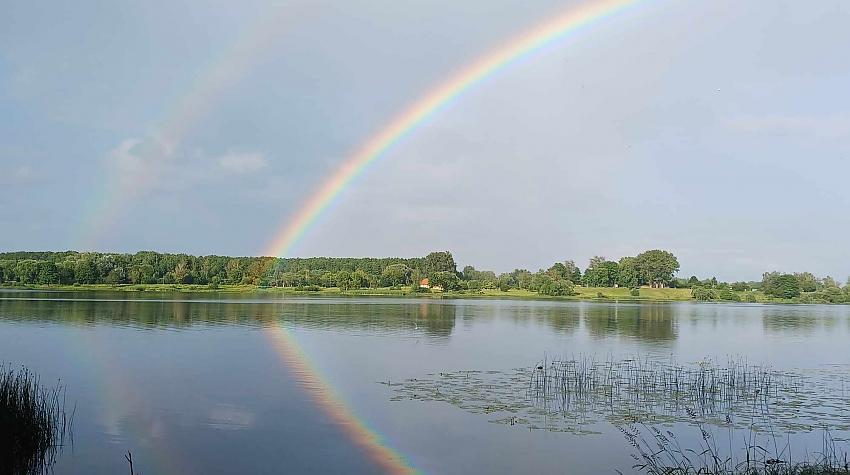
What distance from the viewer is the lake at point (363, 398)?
13.2 metres

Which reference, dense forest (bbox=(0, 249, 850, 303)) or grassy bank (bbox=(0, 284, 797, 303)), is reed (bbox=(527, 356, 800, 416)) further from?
dense forest (bbox=(0, 249, 850, 303))

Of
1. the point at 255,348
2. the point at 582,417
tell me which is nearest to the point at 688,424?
the point at 582,417

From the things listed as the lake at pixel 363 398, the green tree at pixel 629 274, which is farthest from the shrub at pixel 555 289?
the lake at pixel 363 398

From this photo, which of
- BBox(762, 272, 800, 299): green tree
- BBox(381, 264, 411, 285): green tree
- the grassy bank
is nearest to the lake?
the grassy bank

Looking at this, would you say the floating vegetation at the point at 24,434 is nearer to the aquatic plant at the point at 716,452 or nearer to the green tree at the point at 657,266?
the aquatic plant at the point at 716,452

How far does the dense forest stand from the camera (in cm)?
11494

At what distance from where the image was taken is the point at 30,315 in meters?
46.8

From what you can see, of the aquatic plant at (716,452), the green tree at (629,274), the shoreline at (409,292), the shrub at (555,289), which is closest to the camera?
the aquatic plant at (716,452)

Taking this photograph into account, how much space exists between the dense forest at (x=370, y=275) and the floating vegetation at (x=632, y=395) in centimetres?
9860

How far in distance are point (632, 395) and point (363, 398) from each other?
703cm

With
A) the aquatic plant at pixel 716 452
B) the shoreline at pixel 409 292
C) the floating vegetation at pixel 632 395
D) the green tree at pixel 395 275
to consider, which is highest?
the green tree at pixel 395 275

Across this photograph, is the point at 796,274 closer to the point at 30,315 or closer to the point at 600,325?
the point at 600,325

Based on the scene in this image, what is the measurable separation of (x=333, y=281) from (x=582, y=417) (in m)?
108

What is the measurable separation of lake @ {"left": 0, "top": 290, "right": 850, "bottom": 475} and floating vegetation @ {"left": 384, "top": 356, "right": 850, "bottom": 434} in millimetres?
110
